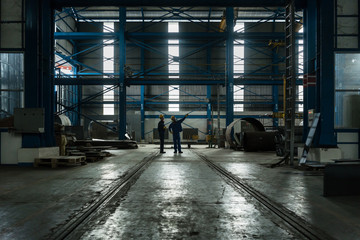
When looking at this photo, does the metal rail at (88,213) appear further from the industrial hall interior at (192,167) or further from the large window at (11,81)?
the large window at (11,81)

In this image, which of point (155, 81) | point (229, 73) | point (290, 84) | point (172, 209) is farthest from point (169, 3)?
point (155, 81)

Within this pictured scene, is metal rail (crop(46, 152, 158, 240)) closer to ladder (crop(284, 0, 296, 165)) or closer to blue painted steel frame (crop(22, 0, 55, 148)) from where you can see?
blue painted steel frame (crop(22, 0, 55, 148))

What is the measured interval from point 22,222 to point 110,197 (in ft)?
4.39

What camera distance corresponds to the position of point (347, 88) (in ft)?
27.4

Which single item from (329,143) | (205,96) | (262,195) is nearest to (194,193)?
(262,195)

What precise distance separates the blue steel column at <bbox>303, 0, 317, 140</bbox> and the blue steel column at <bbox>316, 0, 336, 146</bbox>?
578mm

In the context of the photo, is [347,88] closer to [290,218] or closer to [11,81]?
[290,218]

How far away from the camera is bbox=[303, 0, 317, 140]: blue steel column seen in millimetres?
8578

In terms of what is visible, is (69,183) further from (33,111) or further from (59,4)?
(59,4)

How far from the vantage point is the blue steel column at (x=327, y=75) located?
25.5ft

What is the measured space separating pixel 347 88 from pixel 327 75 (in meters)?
1.00

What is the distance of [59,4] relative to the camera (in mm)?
9461

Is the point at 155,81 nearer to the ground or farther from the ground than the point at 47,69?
farther from the ground

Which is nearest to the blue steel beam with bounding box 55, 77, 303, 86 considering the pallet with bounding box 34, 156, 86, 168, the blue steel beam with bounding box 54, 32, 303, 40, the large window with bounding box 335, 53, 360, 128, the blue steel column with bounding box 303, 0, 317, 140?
the blue steel beam with bounding box 54, 32, 303, 40
